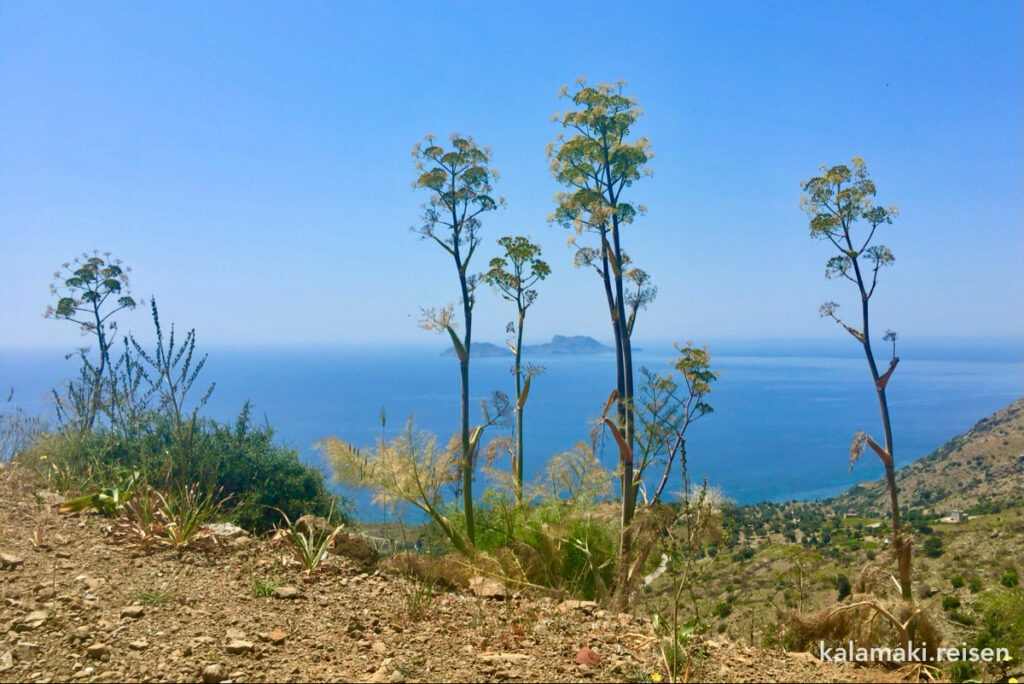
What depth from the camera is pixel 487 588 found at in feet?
13.9

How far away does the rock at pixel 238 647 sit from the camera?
2973 mm

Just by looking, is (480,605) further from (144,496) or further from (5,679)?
(144,496)

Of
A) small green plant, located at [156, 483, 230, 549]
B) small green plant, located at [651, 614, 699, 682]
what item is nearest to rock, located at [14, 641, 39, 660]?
small green plant, located at [156, 483, 230, 549]

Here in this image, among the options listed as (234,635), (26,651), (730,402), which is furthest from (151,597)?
(730,402)

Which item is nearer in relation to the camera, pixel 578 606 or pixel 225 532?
pixel 578 606

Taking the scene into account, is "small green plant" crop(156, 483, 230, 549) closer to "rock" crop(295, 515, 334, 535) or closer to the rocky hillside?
"rock" crop(295, 515, 334, 535)

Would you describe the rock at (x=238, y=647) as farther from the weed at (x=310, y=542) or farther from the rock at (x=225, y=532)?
the rock at (x=225, y=532)

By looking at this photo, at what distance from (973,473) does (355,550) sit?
21390mm

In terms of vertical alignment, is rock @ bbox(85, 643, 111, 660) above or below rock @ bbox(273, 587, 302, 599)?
above

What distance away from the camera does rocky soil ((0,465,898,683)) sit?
2834 mm

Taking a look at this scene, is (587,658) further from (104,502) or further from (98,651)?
(104,502)

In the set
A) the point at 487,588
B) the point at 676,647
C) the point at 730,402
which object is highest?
the point at 676,647

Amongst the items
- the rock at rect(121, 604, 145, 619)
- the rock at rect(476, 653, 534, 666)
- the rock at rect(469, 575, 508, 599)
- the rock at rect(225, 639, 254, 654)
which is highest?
the rock at rect(225, 639, 254, 654)

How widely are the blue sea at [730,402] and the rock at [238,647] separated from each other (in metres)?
13.5
